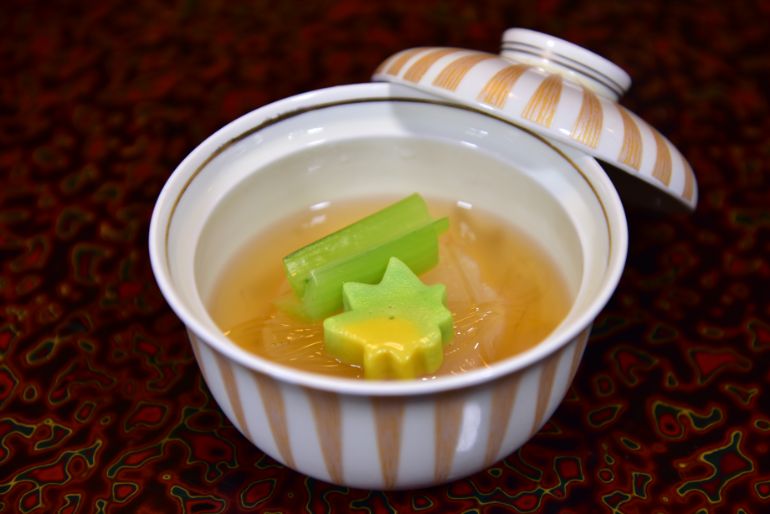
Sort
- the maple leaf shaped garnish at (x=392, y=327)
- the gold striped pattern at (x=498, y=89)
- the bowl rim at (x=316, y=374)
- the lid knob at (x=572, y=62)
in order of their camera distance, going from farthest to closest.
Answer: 1. the lid knob at (x=572, y=62)
2. the gold striped pattern at (x=498, y=89)
3. the maple leaf shaped garnish at (x=392, y=327)
4. the bowl rim at (x=316, y=374)

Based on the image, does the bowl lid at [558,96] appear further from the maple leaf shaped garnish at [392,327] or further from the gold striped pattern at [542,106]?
the maple leaf shaped garnish at [392,327]

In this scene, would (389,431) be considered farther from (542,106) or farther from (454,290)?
(542,106)

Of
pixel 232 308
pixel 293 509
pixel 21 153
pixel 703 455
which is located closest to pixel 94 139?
pixel 21 153

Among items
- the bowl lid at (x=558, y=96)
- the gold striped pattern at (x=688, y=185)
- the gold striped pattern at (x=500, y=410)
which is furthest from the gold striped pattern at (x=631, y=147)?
the gold striped pattern at (x=500, y=410)

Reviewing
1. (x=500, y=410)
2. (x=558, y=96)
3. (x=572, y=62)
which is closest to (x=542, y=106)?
(x=558, y=96)

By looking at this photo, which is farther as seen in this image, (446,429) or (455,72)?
(455,72)

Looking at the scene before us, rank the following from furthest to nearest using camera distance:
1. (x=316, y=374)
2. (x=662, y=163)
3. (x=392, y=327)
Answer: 1. (x=662, y=163)
2. (x=392, y=327)
3. (x=316, y=374)

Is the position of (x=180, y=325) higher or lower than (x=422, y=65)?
lower
